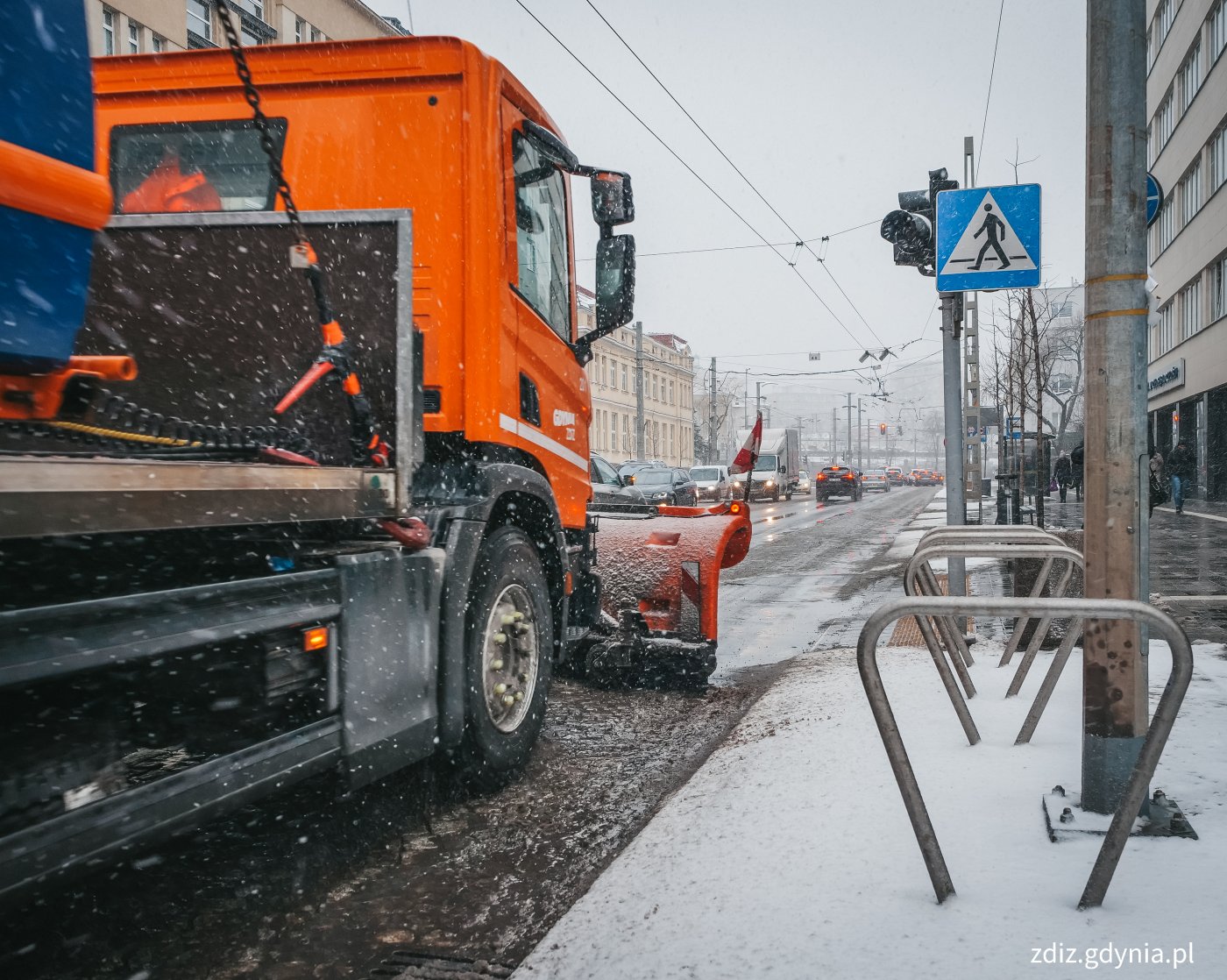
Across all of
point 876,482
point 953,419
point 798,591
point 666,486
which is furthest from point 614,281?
point 876,482

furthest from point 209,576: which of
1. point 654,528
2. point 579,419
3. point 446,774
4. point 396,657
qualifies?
point 654,528

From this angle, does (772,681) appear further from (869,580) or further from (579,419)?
(869,580)

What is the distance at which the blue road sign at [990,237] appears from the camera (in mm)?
6363

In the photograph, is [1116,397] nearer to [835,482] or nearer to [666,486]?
[666,486]

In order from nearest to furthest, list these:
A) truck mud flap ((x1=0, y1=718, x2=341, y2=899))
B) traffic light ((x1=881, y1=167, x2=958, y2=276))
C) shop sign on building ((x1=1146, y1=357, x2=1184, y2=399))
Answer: truck mud flap ((x1=0, y1=718, x2=341, y2=899)), traffic light ((x1=881, y1=167, x2=958, y2=276)), shop sign on building ((x1=1146, y1=357, x2=1184, y2=399))

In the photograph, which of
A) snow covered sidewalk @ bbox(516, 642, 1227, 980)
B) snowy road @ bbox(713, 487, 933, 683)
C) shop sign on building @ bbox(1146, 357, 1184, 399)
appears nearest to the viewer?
snow covered sidewalk @ bbox(516, 642, 1227, 980)

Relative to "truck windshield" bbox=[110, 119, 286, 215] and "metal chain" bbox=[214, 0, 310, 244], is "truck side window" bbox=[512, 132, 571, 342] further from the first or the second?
"metal chain" bbox=[214, 0, 310, 244]

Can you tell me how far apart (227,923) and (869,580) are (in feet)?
32.0

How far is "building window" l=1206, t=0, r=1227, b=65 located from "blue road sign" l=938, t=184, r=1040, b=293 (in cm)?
2412

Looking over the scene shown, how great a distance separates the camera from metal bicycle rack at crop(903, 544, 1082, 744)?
12.8ft

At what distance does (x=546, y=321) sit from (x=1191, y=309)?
105 ft

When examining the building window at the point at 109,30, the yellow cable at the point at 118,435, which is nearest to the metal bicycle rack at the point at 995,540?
the yellow cable at the point at 118,435

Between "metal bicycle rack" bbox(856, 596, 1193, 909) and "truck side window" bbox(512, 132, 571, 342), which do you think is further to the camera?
"truck side window" bbox(512, 132, 571, 342)

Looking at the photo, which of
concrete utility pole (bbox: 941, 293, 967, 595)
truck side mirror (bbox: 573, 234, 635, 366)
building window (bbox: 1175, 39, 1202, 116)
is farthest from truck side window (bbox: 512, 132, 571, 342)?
building window (bbox: 1175, 39, 1202, 116)
